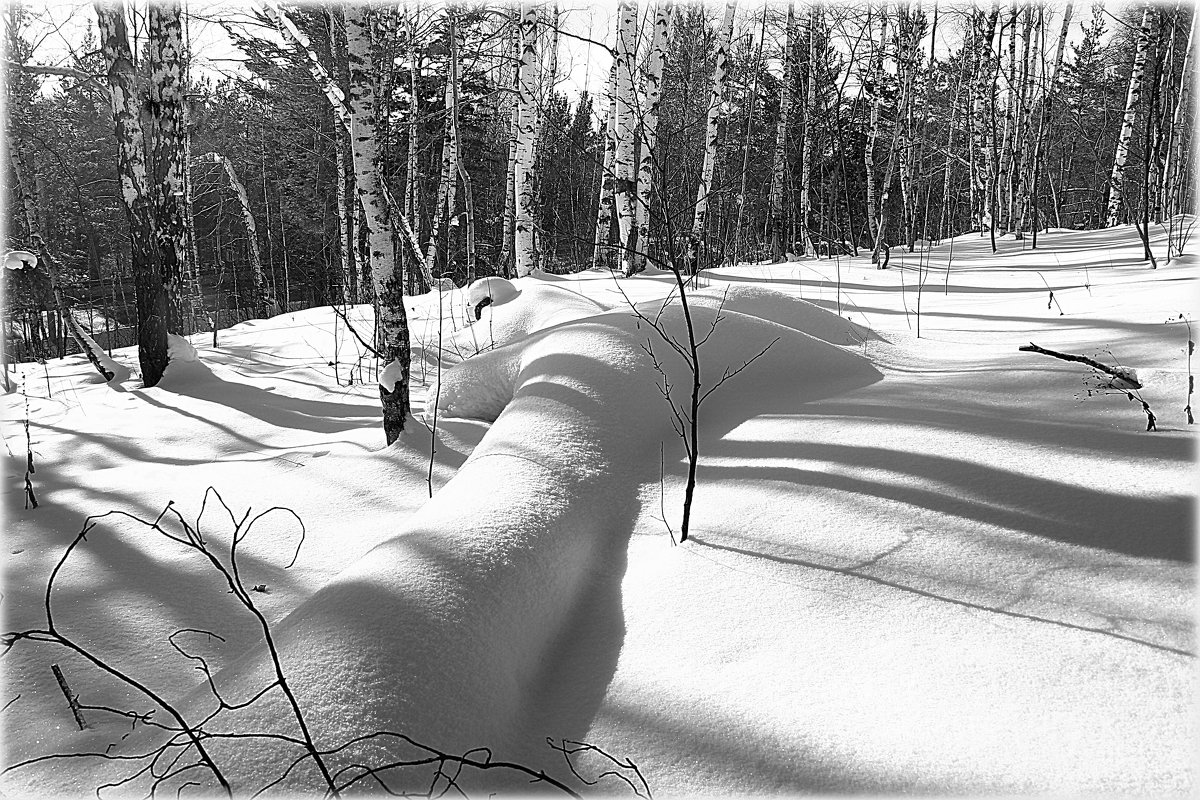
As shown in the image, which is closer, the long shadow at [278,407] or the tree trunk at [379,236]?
the tree trunk at [379,236]

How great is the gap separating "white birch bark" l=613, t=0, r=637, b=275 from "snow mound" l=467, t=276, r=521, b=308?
2834mm

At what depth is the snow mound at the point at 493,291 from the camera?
19.5 feet

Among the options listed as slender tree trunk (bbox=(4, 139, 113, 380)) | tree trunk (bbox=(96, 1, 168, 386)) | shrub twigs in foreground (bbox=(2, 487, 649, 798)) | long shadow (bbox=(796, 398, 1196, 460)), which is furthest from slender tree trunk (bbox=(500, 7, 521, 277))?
shrub twigs in foreground (bbox=(2, 487, 649, 798))

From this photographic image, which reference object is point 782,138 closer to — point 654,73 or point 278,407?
point 654,73

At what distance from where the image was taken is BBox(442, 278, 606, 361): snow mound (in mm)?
4629

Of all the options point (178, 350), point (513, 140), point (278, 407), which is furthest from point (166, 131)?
point (513, 140)

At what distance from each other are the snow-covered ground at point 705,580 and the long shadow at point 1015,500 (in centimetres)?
1

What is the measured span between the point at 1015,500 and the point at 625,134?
7.96 m

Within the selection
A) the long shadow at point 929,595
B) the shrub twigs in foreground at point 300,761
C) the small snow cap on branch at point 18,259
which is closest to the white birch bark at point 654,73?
the small snow cap on branch at point 18,259

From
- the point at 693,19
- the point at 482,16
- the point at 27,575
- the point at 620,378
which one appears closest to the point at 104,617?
the point at 27,575

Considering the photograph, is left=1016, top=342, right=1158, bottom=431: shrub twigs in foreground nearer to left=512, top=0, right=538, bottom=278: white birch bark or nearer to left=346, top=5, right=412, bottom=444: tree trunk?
left=346, top=5, right=412, bottom=444: tree trunk

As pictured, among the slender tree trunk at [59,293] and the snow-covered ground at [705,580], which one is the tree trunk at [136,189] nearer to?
the slender tree trunk at [59,293]

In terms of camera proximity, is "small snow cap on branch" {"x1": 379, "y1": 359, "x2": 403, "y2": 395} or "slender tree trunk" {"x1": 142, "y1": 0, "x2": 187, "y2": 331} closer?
"small snow cap on branch" {"x1": 379, "y1": 359, "x2": 403, "y2": 395}

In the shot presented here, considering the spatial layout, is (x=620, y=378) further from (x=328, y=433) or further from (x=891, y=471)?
(x=328, y=433)
